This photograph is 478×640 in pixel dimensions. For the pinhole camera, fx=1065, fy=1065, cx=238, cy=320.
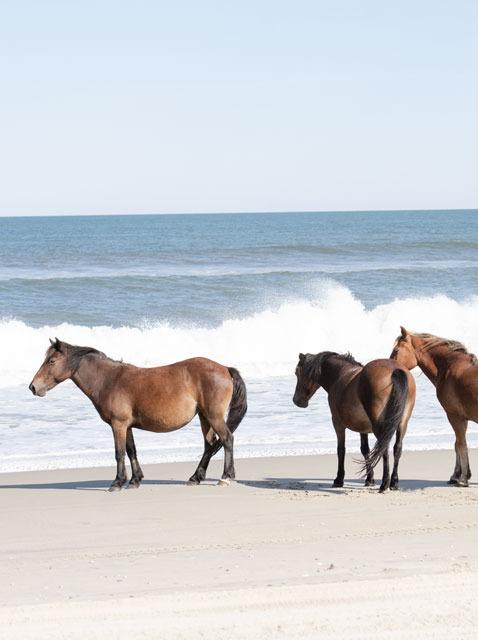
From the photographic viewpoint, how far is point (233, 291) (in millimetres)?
31984

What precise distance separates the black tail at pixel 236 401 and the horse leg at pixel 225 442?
120 mm

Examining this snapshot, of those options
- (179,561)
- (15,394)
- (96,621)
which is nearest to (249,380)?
(15,394)

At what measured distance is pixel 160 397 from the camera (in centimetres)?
904

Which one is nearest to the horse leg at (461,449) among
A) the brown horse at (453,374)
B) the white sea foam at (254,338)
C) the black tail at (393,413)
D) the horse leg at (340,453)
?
the brown horse at (453,374)

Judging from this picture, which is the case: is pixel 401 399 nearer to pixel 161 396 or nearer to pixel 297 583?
pixel 161 396

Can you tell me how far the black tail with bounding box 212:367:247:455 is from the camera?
29.7 feet

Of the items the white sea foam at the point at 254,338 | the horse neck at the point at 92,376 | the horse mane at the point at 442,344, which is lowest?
the white sea foam at the point at 254,338

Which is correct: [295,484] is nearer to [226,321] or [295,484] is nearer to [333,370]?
[333,370]

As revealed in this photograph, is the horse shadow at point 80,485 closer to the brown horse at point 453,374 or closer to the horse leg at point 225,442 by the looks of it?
the horse leg at point 225,442

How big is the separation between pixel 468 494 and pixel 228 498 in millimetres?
1901

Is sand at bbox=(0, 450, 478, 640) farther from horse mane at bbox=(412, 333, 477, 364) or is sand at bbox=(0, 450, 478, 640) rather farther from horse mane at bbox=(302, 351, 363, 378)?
horse mane at bbox=(412, 333, 477, 364)

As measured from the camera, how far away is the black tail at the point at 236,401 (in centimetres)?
905

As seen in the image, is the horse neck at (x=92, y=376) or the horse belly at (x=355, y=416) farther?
the horse neck at (x=92, y=376)

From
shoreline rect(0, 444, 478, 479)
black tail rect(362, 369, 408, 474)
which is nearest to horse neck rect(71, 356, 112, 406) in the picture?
shoreline rect(0, 444, 478, 479)
